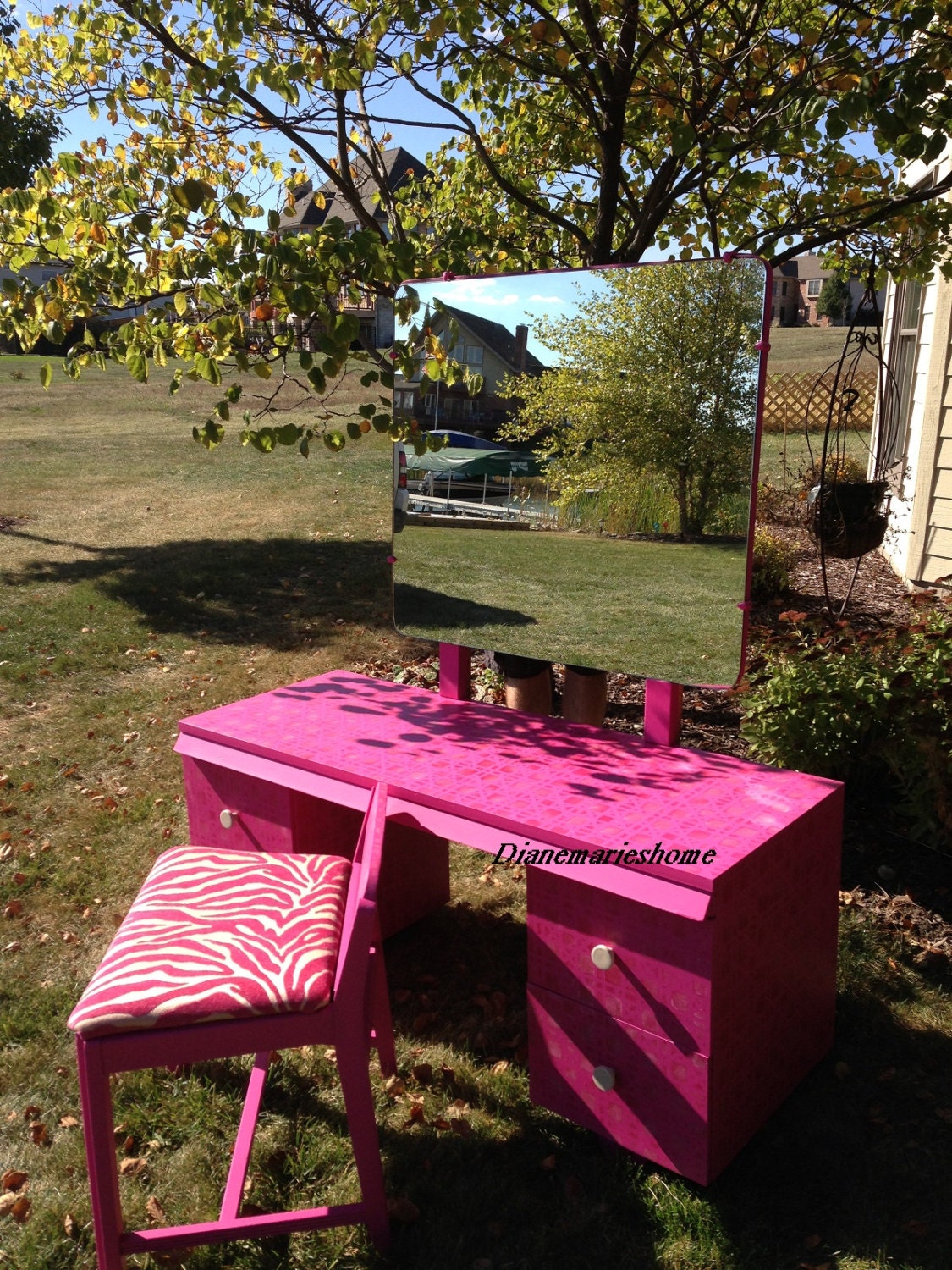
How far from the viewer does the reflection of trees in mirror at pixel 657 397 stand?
264 cm

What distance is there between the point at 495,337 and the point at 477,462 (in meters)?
0.40

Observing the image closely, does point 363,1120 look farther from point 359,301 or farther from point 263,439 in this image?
point 359,301

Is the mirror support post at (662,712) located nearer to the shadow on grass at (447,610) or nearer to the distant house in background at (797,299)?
the shadow on grass at (447,610)

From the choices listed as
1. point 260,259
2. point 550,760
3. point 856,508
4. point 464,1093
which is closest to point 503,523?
point 550,760

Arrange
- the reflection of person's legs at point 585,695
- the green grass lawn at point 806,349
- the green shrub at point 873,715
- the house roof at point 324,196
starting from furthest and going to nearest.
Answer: the green grass lawn at point 806,349 → the house roof at point 324,196 → the reflection of person's legs at point 585,695 → the green shrub at point 873,715

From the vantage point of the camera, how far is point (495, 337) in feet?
10.4

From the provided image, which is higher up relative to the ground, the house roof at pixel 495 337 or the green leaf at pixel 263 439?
the house roof at pixel 495 337

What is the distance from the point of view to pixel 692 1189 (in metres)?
2.37

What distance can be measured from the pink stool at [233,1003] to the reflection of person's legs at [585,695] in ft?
5.49

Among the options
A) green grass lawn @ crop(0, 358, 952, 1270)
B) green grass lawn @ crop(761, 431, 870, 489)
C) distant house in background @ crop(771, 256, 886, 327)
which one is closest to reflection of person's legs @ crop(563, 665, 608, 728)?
green grass lawn @ crop(0, 358, 952, 1270)

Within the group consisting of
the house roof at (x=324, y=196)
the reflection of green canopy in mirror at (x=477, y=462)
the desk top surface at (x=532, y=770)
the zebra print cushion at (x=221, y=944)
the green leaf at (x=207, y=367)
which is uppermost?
the house roof at (x=324, y=196)

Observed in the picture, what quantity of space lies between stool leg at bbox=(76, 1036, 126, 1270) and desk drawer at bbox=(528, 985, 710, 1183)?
1017mm

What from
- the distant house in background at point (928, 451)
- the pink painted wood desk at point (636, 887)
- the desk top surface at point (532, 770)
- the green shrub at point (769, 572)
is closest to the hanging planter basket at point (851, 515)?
the distant house in background at point (928, 451)

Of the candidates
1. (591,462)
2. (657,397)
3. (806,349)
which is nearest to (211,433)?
(591,462)
